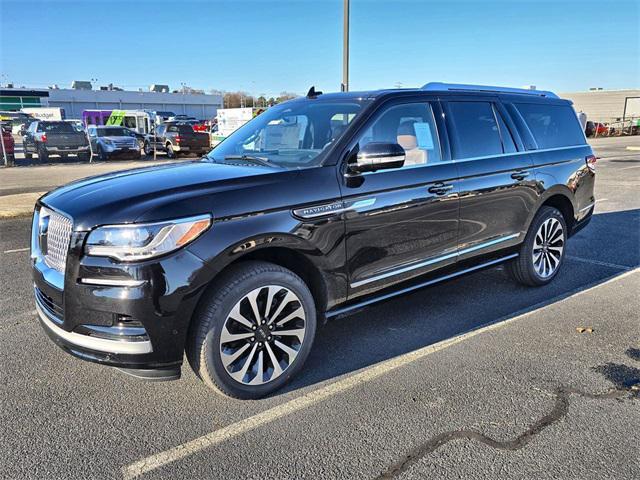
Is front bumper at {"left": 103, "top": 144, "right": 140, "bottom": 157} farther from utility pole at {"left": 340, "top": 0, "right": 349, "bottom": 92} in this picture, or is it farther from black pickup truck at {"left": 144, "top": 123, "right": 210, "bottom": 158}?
utility pole at {"left": 340, "top": 0, "right": 349, "bottom": 92}

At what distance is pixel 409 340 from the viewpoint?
399 centimetres

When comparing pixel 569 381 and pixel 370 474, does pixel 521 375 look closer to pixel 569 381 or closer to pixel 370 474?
pixel 569 381

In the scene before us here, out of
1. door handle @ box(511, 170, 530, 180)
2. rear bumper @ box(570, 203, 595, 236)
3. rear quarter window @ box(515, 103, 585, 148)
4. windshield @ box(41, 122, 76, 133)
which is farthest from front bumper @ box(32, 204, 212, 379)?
windshield @ box(41, 122, 76, 133)

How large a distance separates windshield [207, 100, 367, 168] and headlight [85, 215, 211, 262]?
1044mm

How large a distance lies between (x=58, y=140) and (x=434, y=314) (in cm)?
2149

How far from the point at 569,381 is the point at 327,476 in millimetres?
1861

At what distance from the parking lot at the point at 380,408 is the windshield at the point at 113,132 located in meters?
20.7

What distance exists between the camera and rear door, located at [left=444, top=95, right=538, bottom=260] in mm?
4242

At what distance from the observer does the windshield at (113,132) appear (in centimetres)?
2341

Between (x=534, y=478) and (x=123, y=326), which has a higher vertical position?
(x=123, y=326)

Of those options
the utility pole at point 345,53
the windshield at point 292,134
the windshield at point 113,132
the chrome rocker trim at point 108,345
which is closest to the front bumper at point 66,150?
the windshield at point 113,132

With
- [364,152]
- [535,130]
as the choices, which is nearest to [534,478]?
[364,152]

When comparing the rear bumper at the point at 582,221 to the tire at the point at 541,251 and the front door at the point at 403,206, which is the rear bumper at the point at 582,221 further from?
the front door at the point at 403,206

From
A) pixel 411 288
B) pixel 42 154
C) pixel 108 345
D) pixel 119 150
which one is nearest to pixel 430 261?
pixel 411 288
